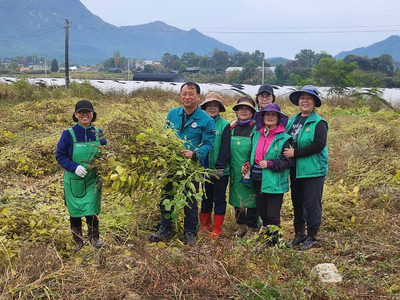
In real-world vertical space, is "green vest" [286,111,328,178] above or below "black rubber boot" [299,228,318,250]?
above

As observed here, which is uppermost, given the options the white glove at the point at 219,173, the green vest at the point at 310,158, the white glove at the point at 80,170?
the green vest at the point at 310,158

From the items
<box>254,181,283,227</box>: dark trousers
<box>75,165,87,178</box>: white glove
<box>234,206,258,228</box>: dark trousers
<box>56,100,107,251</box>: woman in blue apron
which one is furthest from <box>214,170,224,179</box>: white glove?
<box>75,165,87,178</box>: white glove

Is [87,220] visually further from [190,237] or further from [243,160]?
[243,160]

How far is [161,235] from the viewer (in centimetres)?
415

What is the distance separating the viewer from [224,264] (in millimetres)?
3053

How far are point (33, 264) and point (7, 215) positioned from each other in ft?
3.70

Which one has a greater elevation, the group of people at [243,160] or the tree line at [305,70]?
the tree line at [305,70]

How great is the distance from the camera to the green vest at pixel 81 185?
12.6 ft

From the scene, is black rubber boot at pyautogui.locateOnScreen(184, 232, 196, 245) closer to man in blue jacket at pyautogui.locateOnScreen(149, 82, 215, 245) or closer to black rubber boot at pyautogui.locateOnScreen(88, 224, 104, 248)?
man in blue jacket at pyautogui.locateOnScreen(149, 82, 215, 245)

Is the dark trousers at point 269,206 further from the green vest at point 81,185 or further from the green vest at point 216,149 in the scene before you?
the green vest at point 81,185

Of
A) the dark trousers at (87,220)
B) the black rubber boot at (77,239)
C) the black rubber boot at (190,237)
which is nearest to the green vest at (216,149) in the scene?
the black rubber boot at (190,237)

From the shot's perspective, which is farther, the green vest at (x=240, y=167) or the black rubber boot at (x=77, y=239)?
the green vest at (x=240, y=167)

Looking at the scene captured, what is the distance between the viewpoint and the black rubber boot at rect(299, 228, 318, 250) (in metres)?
4.02

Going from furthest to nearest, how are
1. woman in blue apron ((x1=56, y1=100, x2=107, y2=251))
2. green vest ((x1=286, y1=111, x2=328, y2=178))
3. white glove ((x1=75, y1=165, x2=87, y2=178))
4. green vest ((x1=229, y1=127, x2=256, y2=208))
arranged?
green vest ((x1=229, y1=127, x2=256, y2=208)) < green vest ((x1=286, y1=111, x2=328, y2=178)) < woman in blue apron ((x1=56, y1=100, x2=107, y2=251)) < white glove ((x1=75, y1=165, x2=87, y2=178))
